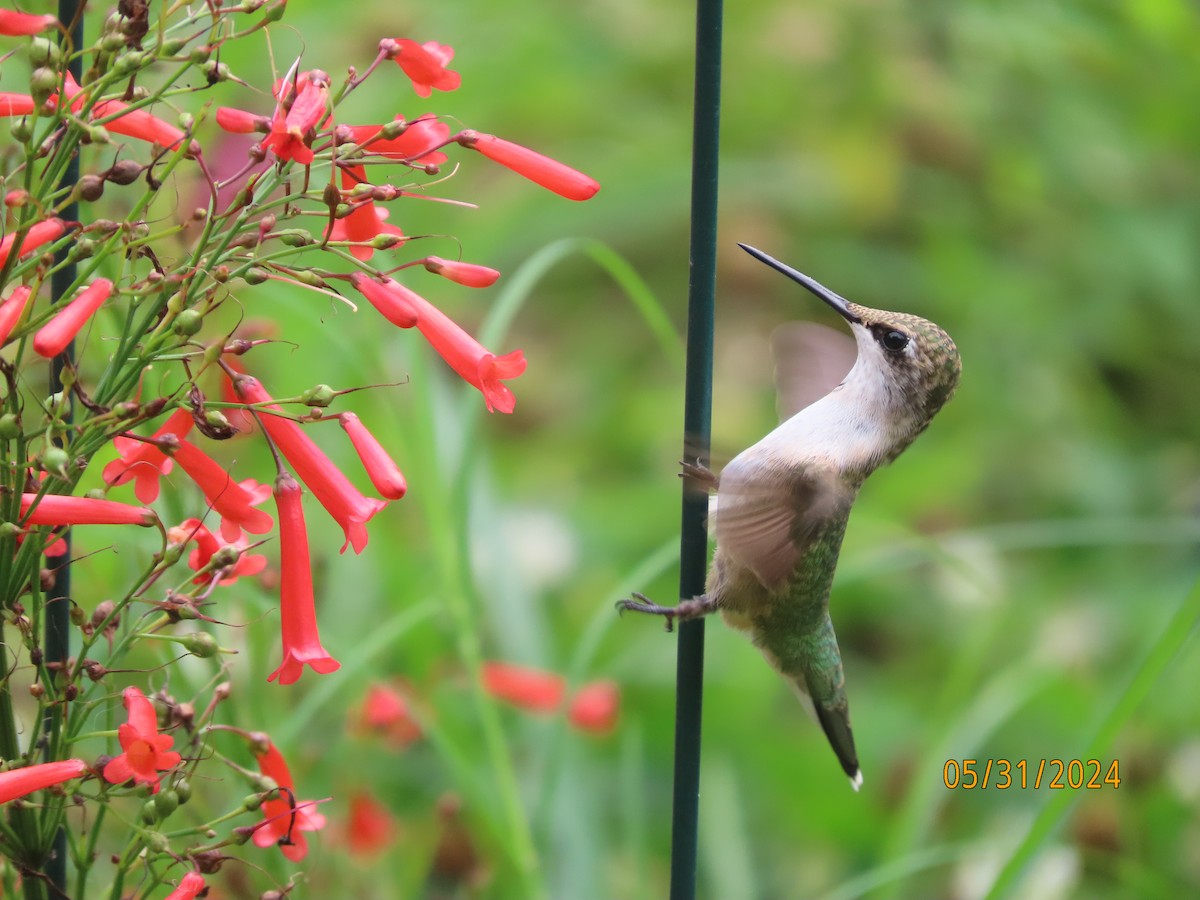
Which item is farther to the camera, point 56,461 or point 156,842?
point 156,842

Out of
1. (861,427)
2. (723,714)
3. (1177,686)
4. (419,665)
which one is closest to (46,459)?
(861,427)

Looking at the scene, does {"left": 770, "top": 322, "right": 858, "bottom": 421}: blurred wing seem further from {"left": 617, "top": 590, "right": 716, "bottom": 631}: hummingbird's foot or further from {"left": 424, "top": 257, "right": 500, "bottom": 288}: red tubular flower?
{"left": 424, "top": 257, "right": 500, "bottom": 288}: red tubular flower

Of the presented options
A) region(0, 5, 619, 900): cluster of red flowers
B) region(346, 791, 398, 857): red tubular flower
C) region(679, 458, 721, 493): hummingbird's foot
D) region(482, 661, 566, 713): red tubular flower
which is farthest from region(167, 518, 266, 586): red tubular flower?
region(482, 661, 566, 713): red tubular flower

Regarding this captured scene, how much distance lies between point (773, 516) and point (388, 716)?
89 cm

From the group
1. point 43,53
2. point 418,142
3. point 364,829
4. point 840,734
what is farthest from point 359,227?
point 364,829

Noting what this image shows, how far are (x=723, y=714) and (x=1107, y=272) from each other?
7.02ft

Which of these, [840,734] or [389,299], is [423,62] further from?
[840,734]

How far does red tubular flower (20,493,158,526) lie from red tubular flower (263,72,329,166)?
347mm

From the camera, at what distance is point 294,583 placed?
139cm

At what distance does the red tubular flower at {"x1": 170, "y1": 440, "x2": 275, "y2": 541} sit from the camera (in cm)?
132

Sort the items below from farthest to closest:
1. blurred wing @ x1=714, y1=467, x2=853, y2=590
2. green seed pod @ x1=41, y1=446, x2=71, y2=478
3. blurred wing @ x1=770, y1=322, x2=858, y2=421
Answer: blurred wing @ x1=770, y1=322, x2=858, y2=421 → blurred wing @ x1=714, y1=467, x2=853, y2=590 → green seed pod @ x1=41, y1=446, x2=71, y2=478

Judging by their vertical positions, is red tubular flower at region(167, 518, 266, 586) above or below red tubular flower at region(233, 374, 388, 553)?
below

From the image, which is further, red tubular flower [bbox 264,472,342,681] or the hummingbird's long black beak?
the hummingbird's long black beak

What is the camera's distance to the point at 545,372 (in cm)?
527
